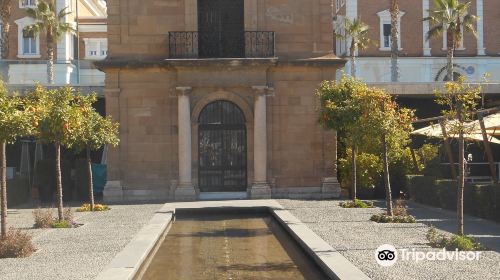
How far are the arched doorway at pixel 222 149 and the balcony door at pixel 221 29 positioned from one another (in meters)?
2.08

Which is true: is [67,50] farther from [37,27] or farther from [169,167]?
[169,167]

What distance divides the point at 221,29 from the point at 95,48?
36480 millimetres

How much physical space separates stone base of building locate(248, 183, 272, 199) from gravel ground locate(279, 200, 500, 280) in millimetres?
3456

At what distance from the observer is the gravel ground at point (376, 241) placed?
10250 mm

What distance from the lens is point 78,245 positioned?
1397cm

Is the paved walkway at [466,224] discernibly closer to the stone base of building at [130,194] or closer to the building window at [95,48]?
the stone base of building at [130,194]

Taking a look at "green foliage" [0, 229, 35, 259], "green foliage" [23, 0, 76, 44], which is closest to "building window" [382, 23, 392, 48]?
"green foliage" [23, 0, 76, 44]

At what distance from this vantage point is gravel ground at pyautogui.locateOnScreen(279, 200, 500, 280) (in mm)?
10250

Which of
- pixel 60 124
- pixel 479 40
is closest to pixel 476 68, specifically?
pixel 479 40

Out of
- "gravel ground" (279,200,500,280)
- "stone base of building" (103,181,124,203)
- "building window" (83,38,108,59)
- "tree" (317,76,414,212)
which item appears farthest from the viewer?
"building window" (83,38,108,59)

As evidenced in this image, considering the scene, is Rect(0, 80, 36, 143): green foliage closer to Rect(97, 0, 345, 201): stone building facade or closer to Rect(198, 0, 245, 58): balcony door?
Rect(97, 0, 345, 201): stone building facade

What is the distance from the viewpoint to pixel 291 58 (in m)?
26.2

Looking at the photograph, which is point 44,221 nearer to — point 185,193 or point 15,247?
point 15,247

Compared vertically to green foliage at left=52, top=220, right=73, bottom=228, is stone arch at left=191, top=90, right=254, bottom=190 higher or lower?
higher
